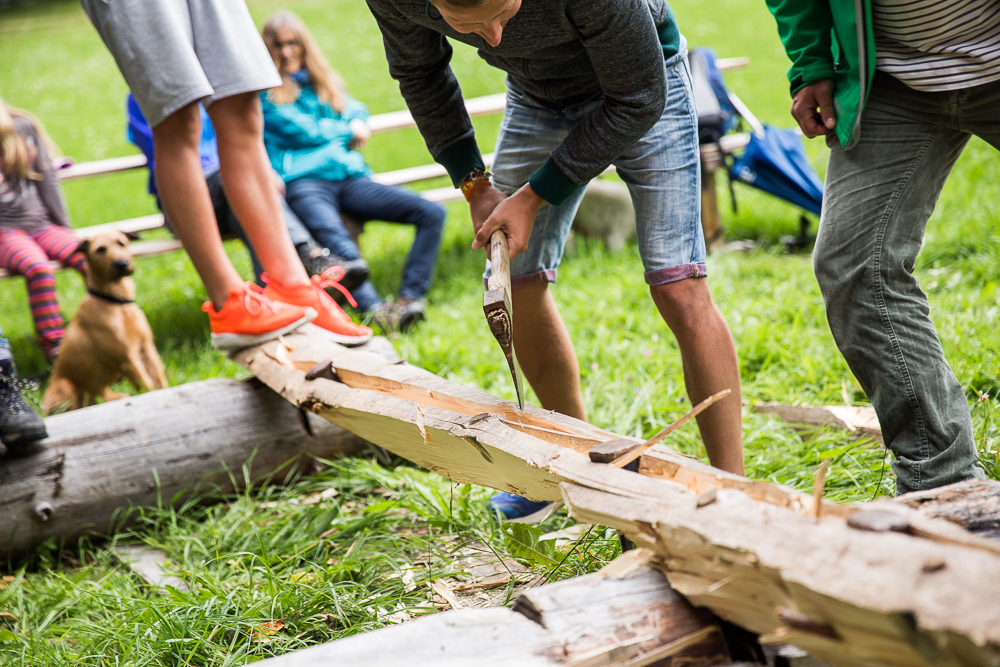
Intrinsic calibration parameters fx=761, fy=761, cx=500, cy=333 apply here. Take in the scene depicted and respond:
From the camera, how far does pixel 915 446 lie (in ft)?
5.90

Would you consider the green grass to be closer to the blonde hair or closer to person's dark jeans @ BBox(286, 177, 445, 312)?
person's dark jeans @ BBox(286, 177, 445, 312)

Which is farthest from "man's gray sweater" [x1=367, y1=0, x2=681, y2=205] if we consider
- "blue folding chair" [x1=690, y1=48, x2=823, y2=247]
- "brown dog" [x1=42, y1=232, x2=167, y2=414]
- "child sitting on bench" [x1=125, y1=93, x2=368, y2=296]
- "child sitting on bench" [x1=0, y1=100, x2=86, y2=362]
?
"blue folding chair" [x1=690, y1=48, x2=823, y2=247]

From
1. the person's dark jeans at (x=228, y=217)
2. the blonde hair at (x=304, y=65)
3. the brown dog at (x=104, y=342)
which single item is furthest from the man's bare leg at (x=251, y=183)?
the blonde hair at (x=304, y=65)

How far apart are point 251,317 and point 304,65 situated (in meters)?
2.90

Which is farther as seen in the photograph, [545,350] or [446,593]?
[545,350]

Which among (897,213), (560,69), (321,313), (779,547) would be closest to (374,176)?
(321,313)

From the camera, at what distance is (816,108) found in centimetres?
195

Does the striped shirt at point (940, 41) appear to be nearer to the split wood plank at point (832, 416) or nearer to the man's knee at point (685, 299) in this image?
the man's knee at point (685, 299)

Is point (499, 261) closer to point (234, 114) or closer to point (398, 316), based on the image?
point (234, 114)

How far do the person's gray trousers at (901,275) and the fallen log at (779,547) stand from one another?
691mm

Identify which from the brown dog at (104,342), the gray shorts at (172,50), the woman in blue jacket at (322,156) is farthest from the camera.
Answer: the woman in blue jacket at (322,156)

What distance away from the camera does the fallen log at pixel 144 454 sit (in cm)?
255

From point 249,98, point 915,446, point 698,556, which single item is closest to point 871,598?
point 698,556

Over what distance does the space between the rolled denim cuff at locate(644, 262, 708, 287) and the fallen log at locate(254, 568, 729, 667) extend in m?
0.84
